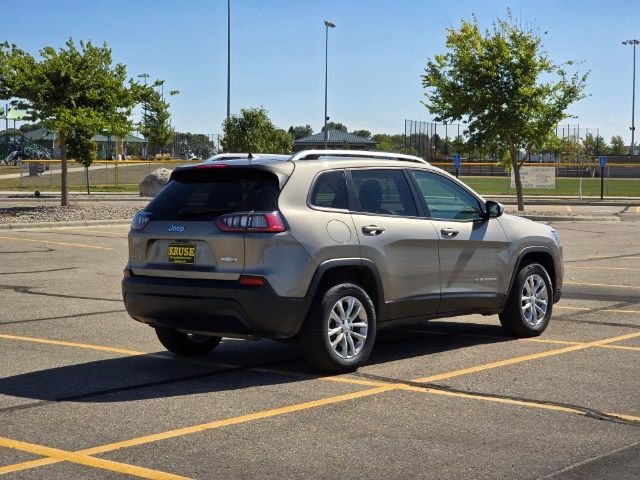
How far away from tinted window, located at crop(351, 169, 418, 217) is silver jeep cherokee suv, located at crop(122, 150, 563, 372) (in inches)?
0.5

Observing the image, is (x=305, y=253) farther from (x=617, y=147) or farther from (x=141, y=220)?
(x=617, y=147)

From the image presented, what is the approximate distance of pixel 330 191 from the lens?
8.42 metres

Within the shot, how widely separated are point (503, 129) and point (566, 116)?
Answer: 2.13 m

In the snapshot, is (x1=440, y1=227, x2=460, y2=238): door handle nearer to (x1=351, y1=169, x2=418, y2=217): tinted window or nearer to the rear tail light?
(x1=351, y1=169, x2=418, y2=217): tinted window

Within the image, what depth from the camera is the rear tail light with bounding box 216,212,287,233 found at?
25.8ft

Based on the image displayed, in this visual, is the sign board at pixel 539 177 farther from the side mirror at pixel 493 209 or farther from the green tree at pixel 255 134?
the side mirror at pixel 493 209

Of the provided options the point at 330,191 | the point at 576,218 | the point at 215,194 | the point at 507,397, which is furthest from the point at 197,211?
the point at 576,218

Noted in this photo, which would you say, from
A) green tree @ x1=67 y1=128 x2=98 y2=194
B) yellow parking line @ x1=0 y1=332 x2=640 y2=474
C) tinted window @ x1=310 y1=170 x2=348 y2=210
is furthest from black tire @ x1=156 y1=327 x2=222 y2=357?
green tree @ x1=67 y1=128 x2=98 y2=194

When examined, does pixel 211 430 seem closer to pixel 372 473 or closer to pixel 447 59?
pixel 372 473

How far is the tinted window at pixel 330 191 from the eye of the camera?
8289mm

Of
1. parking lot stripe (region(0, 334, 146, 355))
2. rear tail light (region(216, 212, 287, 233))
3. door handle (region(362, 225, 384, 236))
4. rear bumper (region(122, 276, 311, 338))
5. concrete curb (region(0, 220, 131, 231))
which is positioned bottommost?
parking lot stripe (region(0, 334, 146, 355))

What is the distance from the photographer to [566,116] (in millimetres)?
34375

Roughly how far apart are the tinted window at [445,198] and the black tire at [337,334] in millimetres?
1289

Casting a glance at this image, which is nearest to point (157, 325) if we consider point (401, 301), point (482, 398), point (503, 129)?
point (401, 301)
